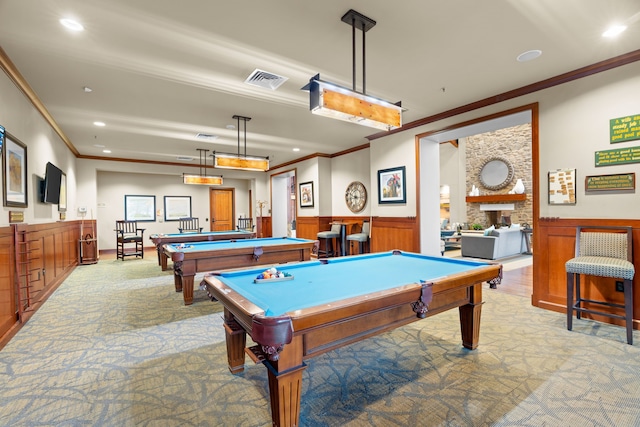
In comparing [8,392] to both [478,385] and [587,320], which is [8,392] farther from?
[587,320]

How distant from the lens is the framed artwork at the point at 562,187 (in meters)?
3.48

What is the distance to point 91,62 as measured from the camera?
312cm

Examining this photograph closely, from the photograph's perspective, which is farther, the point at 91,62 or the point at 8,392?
the point at 91,62

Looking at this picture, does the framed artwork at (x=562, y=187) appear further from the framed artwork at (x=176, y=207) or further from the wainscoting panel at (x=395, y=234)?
the framed artwork at (x=176, y=207)

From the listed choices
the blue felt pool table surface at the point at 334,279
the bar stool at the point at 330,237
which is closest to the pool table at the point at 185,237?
the bar stool at the point at 330,237

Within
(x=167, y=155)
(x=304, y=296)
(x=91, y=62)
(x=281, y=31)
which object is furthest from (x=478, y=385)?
(x=167, y=155)

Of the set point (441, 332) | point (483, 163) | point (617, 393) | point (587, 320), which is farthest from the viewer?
point (483, 163)

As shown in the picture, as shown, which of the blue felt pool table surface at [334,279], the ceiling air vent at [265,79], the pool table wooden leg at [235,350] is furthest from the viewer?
the ceiling air vent at [265,79]

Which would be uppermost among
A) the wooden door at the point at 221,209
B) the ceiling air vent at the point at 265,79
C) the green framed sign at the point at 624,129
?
the ceiling air vent at the point at 265,79

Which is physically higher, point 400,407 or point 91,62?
point 91,62

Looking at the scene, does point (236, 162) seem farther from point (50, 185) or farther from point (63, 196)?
point (63, 196)

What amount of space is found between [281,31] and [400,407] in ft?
9.82

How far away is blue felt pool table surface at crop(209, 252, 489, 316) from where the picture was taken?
1.70 meters

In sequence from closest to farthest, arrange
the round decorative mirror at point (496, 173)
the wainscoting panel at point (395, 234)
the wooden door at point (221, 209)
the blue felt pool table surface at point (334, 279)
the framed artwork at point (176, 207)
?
the blue felt pool table surface at point (334, 279) < the wainscoting panel at point (395, 234) < the framed artwork at point (176, 207) < the round decorative mirror at point (496, 173) < the wooden door at point (221, 209)
